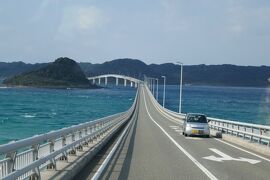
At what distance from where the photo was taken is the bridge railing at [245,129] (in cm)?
2441

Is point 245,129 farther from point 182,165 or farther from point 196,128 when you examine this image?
point 182,165

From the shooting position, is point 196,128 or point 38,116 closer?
point 196,128

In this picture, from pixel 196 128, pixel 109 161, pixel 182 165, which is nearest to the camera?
pixel 182 165

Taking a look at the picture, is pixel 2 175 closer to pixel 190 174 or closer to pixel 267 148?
pixel 190 174

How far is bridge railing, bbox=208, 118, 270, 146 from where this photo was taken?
24411 millimetres

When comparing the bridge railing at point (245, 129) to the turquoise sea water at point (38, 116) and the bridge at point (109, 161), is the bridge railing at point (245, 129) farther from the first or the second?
the turquoise sea water at point (38, 116)

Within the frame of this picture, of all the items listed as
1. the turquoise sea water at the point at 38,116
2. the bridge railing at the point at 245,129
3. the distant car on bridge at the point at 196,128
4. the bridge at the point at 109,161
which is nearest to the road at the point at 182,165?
the bridge at the point at 109,161

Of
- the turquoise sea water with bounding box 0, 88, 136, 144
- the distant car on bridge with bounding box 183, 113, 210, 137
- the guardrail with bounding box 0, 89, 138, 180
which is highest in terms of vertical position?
the guardrail with bounding box 0, 89, 138, 180

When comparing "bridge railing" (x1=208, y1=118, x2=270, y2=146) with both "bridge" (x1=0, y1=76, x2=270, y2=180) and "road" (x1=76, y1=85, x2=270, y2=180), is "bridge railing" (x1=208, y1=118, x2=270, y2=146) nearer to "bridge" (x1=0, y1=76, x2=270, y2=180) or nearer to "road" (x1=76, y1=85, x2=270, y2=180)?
"bridge" (x1=0, y1=76, x2=270, y2=180)

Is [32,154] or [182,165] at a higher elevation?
[32,154]

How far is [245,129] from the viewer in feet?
95.1

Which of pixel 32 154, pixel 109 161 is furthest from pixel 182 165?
pixel 32 154

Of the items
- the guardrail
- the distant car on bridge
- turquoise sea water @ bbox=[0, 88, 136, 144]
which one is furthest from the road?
turquoise sea water @ bbox=[0, 88, 136, 144]

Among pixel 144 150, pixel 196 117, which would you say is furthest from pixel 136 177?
pixel 196 117
